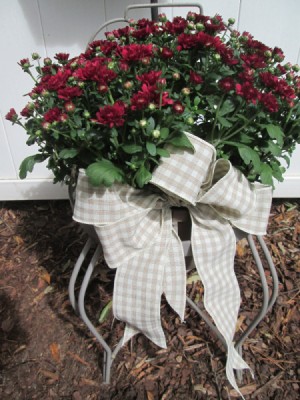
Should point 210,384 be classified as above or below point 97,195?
below

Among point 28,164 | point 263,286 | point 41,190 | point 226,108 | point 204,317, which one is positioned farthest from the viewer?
point 41,190

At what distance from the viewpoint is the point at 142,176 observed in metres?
0.80

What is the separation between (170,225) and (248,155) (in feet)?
0.80

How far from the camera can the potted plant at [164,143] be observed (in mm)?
795

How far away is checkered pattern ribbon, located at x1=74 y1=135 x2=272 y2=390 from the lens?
2.69ft

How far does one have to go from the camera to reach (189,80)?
0.87m

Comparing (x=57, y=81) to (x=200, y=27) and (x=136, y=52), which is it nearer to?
(x=136, y=52)

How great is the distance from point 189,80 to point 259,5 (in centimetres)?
79

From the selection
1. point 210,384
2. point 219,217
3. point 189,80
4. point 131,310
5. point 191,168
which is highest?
point 189,80

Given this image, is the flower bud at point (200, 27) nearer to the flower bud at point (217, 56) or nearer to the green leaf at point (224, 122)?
the flower bud at point (217, 56)

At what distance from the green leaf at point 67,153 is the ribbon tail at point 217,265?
0.30 m

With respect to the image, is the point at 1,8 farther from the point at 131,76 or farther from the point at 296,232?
the point at 296,232

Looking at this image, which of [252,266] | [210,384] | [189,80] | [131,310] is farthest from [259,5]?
[210,384]

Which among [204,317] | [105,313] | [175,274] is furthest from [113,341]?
[175,274]
